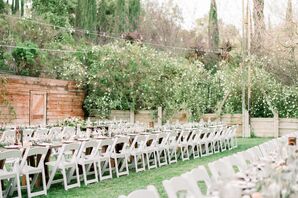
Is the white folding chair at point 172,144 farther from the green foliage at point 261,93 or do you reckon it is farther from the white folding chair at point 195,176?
the green foliage at point 261,93

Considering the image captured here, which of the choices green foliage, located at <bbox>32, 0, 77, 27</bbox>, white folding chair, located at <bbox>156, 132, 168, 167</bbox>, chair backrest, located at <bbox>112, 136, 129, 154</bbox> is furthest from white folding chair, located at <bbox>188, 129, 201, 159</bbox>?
green foliage, located at <bbox>32, 0, 77, 27</bbox>

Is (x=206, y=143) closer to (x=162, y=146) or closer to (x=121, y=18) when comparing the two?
(x=162, y=146)

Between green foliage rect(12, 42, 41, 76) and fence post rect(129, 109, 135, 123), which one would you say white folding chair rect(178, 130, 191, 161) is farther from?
green foliage rect(12, 42, 41, 76)

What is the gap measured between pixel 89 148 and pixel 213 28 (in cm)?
2212

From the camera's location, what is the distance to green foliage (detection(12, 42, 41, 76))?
19266 mm

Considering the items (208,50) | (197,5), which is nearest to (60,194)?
(208,50)

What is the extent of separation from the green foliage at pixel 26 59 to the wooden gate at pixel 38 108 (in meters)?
1.33

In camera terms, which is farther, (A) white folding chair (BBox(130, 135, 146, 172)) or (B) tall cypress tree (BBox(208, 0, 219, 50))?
(B) tall cypress tree (BBox(208, 0, 219, 50))

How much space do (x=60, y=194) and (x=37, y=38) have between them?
1542 centimetres

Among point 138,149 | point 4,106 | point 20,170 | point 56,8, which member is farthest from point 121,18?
point 20,170

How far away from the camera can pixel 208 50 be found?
94.7ft

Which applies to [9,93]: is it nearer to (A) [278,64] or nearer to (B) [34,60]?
(B) [34,60]

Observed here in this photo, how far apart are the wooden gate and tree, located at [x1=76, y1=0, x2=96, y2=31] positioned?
12921mm

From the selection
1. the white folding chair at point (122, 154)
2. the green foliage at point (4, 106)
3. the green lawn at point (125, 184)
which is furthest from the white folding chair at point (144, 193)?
the green foliage at point (4, 106)
